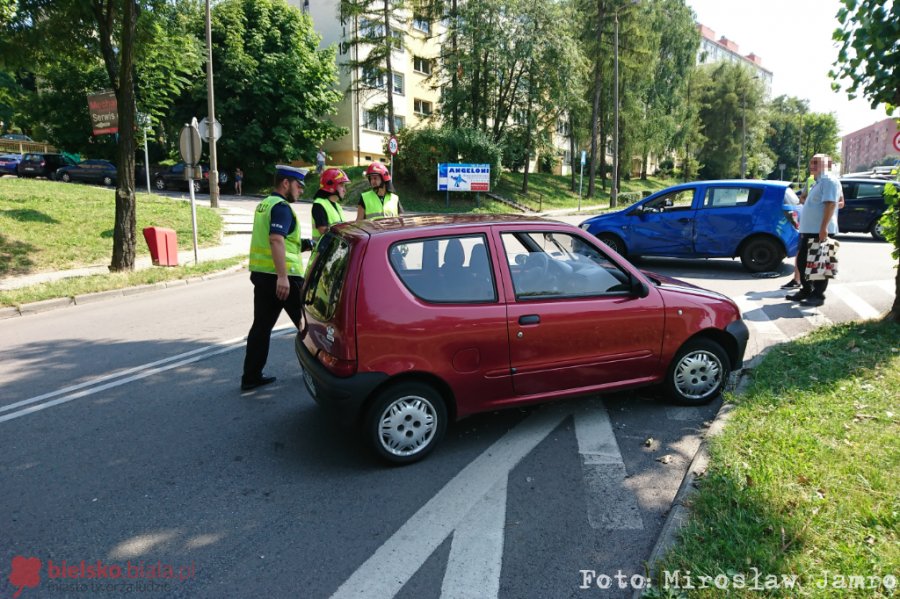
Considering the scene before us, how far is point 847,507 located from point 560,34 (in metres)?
31.0

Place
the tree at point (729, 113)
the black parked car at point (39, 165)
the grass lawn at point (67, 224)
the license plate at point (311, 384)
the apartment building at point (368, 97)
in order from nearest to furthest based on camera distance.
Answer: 1. the license plate at point (311, 384)
2. the grass lawn at point (67, 224)
3. the black parked car at point (39, 165)
4. the apartment building at point (368, 97)
5. the tree at point (729, 113)

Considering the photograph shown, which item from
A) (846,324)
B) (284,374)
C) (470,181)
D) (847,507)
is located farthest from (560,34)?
(847,507)

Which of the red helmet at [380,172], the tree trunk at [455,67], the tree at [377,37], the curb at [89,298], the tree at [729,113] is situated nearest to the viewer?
the red helmet at [380,172]

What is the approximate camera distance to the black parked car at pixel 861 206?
625 inches

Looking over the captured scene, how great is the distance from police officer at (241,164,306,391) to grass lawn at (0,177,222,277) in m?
8.91

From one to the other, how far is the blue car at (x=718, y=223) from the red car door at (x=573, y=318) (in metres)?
7.27

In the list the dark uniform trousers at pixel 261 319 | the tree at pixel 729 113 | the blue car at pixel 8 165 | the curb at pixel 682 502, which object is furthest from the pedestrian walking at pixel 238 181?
the tree at pixel 729 113

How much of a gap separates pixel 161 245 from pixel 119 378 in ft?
25.2

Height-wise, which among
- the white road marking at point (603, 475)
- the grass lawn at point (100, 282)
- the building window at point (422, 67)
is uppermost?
the building window at point (422, 67)

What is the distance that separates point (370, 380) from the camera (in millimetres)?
3736

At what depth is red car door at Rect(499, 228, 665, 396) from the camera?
418 cm

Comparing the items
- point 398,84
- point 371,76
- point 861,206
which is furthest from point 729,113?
point 861,206

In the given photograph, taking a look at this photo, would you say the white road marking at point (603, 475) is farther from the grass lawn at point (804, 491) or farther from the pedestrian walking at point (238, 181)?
the pedestrian walking at point (238, 181)

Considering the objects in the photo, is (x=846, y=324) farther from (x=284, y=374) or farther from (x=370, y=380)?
(x=284, y=374)
